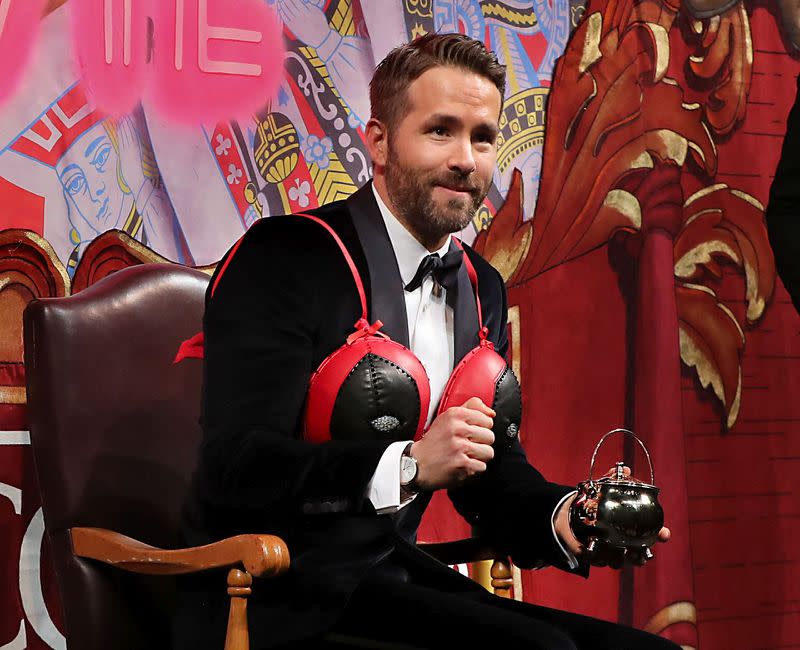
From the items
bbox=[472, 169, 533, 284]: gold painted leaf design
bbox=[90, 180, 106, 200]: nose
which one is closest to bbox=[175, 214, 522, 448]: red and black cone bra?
bbox=[90, 180, 106, 200]: nose

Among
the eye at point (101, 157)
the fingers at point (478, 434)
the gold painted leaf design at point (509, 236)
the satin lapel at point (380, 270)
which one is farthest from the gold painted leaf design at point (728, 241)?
the fingers at point (478, 434)

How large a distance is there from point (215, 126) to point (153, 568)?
1214mm

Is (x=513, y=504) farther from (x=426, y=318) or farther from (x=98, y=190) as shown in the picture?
(x=98, y=190)

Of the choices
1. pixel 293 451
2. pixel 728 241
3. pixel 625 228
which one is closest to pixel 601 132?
pixel 625 228

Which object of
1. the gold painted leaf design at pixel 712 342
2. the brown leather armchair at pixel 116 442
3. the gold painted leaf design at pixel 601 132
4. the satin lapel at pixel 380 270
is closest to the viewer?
the satin lapel at pixel 380 270

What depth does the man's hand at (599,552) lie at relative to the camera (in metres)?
1.87

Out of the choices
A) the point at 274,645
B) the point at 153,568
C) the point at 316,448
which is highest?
the point at 316,448

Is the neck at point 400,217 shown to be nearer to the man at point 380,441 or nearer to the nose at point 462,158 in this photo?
the man at point 380,441

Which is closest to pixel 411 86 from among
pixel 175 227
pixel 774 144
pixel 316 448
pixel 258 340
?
pixel 258 340

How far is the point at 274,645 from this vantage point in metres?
1.77

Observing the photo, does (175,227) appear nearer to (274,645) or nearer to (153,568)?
(153,568)

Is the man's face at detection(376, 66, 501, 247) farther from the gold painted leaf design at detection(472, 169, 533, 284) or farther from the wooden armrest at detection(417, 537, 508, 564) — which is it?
the gold painted leaf design at detection(472, 169, 533, 284)

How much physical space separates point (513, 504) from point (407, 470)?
0.40 meters

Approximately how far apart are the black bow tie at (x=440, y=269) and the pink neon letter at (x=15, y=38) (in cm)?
107
